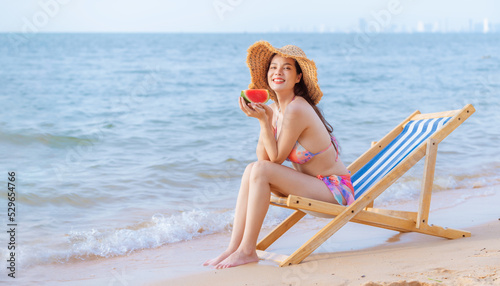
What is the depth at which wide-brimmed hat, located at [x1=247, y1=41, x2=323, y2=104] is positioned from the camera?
12.6 ft

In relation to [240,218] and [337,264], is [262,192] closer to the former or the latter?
[240,218]

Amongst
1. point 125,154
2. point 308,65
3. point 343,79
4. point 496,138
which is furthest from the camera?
point 343,79

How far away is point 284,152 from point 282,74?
1.82ft

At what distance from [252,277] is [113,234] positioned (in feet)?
6.20

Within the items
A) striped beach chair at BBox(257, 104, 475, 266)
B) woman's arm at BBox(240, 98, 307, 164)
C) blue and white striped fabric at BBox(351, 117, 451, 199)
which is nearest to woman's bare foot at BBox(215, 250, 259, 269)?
striped beach chair at BBox(257, 104, 475, 266)

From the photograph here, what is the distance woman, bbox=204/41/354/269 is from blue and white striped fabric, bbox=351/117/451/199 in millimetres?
270

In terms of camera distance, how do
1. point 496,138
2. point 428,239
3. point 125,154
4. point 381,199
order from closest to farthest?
point 428,239, point 381,199, point 125,154, point 496,138

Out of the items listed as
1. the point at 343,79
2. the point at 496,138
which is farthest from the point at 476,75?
the point at 496,138

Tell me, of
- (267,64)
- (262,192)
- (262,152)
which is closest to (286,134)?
(262,152)

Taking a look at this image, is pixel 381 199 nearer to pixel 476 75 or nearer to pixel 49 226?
pixel 49 226

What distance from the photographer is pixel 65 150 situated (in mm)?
8805

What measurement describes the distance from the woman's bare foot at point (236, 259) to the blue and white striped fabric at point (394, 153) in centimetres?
91

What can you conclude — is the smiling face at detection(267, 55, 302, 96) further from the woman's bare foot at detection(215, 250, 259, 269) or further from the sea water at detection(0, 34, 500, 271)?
the sea water at detection(0, 34, 500, 271)

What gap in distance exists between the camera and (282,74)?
3.92m
